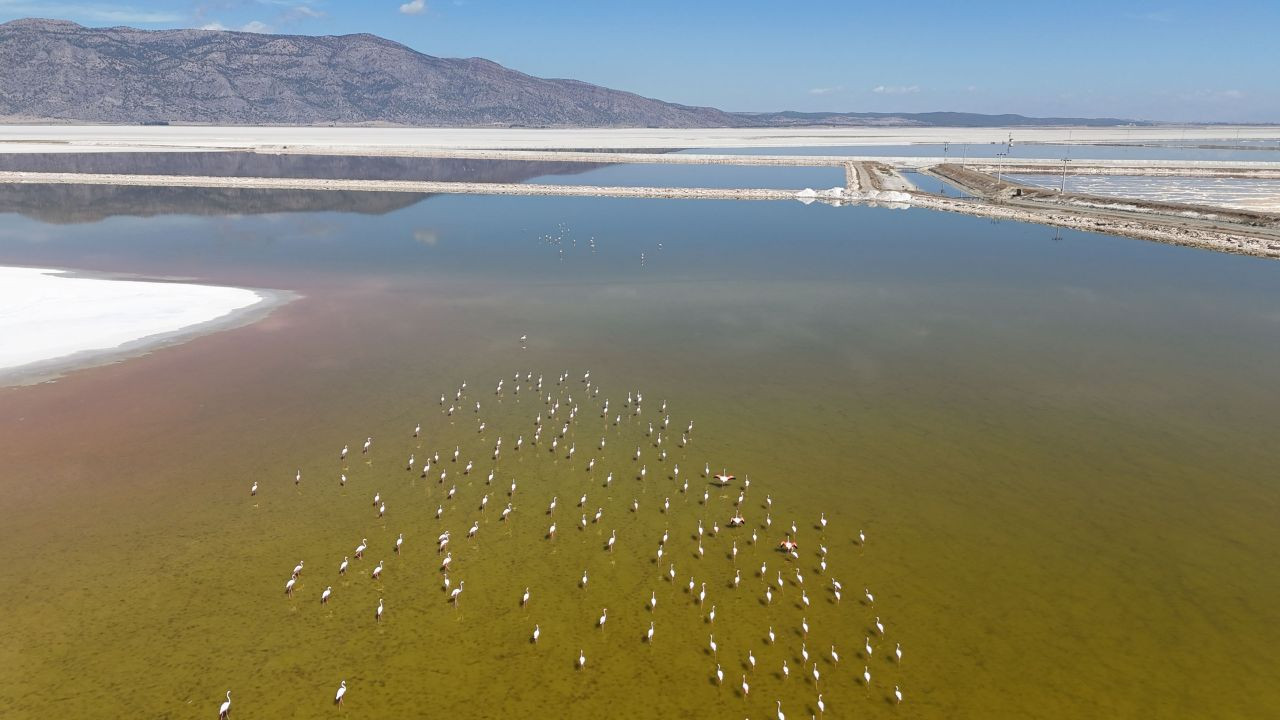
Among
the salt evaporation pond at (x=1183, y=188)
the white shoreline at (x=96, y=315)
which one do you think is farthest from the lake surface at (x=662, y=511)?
the salt evaporation pond at (x=1183, y=188)

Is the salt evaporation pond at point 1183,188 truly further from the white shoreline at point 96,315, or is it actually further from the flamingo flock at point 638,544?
the white shoreline at point 96,315

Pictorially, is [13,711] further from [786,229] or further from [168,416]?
[786,229]

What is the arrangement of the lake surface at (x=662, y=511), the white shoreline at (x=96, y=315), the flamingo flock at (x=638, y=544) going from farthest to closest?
the white shoreline at (x=96, y=315) → the flamingo flock at (x=638, y=544) → the lake surface at (x=662, y=511)

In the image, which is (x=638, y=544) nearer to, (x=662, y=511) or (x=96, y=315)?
(x=662, y=511)

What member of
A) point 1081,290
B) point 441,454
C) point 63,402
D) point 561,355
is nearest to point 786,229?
point 1081,290

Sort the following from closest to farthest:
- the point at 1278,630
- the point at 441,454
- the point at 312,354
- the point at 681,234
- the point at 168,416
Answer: the point at 1278,630, the point at 441,454, the point at 168,416, the point at 312,354, the point at 681,234

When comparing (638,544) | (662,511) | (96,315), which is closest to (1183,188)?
(662,511)

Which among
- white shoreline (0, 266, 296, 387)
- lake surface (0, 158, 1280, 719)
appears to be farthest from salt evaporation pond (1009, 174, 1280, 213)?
white shoreline (0, 266, 296, 387)
